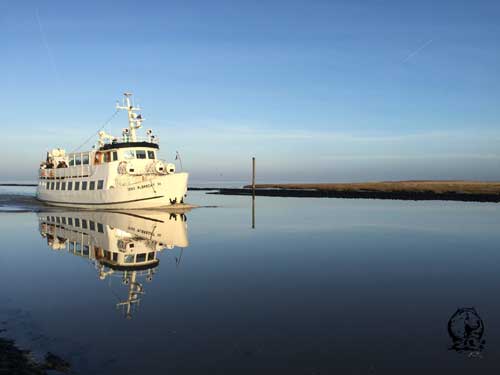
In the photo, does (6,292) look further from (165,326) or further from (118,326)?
(165,326)

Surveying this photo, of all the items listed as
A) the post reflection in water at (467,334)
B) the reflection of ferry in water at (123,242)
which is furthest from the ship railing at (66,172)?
the post reflection in water at (467,334)

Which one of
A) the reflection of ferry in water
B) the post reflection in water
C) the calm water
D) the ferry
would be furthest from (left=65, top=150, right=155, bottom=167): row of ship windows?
the post reflection in water

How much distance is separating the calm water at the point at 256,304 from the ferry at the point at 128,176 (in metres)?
20.3

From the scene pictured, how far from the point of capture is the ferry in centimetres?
4441

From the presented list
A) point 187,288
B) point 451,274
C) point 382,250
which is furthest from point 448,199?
point 187,288

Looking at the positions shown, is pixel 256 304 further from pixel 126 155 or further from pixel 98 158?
pixel 98 158

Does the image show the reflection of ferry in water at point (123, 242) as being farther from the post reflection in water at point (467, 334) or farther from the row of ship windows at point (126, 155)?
the row of ship windows at point (126, 155)

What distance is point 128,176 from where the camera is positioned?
4466 centimetres

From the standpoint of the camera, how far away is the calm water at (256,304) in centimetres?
798

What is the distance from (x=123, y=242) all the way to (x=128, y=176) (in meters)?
22.3

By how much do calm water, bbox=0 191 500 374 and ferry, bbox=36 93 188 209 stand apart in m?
20.3

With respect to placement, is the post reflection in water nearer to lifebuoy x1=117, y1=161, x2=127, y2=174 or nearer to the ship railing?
lifebuoy x1=117, y1=161, x2=127, y2=174

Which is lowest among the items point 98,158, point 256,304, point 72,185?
point 256,304

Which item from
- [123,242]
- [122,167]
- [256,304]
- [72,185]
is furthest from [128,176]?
[256,304]
